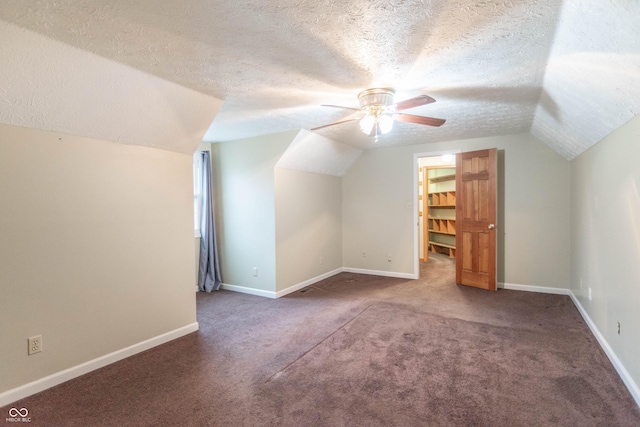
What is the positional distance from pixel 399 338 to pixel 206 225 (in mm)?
3161

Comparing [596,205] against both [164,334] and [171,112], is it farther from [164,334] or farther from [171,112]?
[164,334]

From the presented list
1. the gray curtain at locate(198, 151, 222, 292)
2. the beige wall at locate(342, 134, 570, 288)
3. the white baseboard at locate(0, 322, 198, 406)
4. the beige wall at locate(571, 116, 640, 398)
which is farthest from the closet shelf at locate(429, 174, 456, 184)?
the white baseboard at locate(0, 322, 198, 406)

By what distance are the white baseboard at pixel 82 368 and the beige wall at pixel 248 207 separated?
149cm

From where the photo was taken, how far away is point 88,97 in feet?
7.15

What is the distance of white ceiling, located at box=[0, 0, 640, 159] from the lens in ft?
4.99

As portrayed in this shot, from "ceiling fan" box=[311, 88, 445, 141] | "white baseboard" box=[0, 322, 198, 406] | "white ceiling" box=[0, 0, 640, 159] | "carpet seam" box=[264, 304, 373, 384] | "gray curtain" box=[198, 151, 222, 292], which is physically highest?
"white ceiling" box=[0, 0, 640, 159]

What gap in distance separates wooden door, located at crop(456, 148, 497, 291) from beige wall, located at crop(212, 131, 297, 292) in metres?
2.64

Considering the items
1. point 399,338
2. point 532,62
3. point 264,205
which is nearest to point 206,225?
point 264,205

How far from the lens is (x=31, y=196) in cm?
219

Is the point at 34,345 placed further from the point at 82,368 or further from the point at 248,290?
the point at 248,290

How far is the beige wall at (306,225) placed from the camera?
4.50 meters

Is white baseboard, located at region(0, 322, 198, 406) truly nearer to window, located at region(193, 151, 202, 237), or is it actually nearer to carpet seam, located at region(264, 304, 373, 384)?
carpet seam, located at region(264, 304, 373, 384)

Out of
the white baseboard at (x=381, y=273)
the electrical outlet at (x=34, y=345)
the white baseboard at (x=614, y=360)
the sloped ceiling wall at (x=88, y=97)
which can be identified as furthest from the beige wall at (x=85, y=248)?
the white baseboard at (x=614, y=360)

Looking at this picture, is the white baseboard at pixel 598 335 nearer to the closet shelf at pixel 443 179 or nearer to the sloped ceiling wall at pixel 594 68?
the sloped ceiling wall at pixel 594 68
